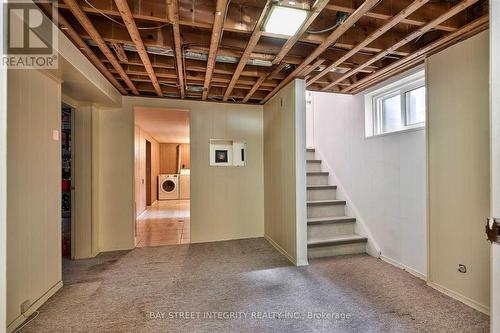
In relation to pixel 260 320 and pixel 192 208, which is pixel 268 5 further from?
pixel 192 208

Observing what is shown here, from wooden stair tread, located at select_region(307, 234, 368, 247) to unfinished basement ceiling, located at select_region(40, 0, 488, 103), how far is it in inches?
88.3

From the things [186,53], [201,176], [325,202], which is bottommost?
[325,202]

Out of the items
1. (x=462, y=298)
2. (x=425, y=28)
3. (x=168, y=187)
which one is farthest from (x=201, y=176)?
(x=168, y=187)

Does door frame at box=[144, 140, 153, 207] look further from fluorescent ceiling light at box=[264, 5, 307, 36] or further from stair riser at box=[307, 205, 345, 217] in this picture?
fluorescent ceiling light at box=[264, 5, 307, 36]

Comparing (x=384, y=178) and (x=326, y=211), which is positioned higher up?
(x=384, y=178)

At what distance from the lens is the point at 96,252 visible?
354 cm

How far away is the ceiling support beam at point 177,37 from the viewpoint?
5.61 ft

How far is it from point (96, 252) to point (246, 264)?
7.53 feet

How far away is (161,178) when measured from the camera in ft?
29.4

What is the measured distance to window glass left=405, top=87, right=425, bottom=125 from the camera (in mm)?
2852

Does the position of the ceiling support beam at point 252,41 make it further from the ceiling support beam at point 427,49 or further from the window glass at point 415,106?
the window glass at point 415,106

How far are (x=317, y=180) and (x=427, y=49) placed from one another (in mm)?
2482

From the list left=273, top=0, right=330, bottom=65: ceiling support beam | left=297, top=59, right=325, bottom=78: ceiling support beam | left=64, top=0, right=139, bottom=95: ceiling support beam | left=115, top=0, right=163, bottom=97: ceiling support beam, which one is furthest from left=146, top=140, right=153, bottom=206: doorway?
left=273, top=0, right=330, bottom=65: ceiling support beam

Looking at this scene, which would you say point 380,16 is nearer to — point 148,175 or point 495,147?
point 495,147
